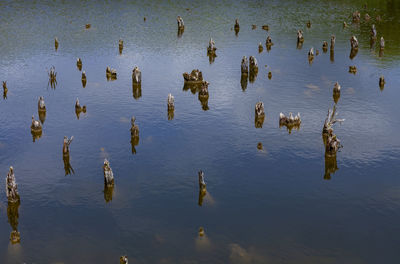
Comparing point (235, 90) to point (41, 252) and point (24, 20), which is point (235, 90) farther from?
point (24, 20)

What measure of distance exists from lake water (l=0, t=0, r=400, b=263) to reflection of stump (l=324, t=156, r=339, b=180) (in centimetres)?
21

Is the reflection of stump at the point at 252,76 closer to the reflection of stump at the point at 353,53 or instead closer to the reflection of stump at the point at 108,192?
the reflection of stump at the point at 353,53

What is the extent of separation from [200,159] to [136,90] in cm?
2577

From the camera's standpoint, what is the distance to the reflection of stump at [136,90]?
70.6 meters

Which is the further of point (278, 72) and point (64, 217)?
point (278, 72)

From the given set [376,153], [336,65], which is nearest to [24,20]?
[336,65]

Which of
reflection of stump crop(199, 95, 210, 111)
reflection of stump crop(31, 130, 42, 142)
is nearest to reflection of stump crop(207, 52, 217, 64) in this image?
reflection of stump crop(199, 95, 210, 111)

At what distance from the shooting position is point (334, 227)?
3997 cm

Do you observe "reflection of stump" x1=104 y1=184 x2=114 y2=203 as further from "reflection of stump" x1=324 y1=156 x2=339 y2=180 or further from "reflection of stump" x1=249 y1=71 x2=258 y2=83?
"reflection of stump" x1=249 y1=71 x2=258 y2=83

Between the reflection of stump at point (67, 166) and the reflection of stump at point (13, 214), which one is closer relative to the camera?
the reflection of stump at point (13, 214)

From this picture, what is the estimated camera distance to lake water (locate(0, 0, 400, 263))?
38.1m

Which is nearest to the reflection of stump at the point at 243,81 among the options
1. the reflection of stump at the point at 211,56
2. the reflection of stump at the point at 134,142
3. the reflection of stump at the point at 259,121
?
the reflection of stump at the point at 211,56

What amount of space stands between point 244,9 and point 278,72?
60.2 meters

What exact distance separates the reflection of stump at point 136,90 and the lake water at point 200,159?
60 cm
